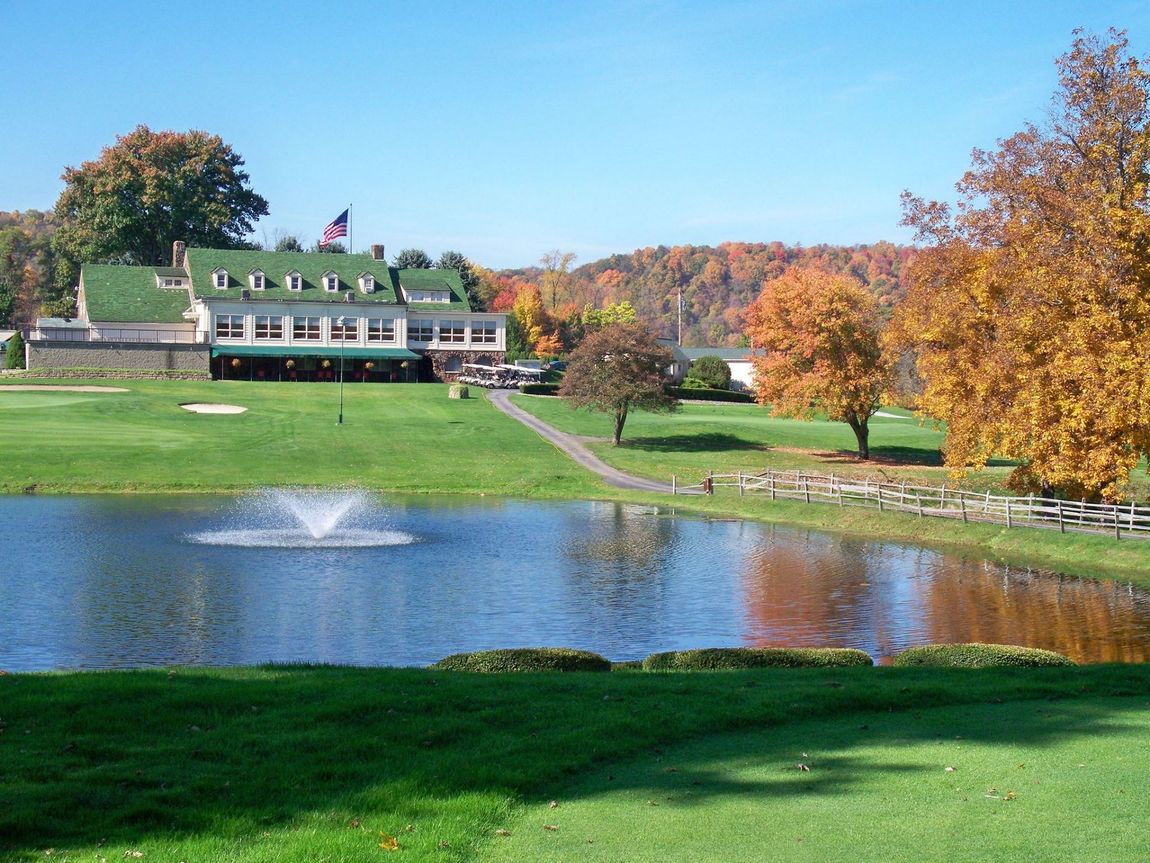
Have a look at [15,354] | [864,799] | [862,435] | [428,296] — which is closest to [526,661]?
[864,799]

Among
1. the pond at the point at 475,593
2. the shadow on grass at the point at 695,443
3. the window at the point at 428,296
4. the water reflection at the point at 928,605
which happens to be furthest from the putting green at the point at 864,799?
the window at the point at 428,296

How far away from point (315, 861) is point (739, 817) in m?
3.08

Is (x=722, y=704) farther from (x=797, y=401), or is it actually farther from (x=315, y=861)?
(x=797, y=401)

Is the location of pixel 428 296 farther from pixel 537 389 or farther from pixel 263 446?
pixel 263 446

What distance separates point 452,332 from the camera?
303ft

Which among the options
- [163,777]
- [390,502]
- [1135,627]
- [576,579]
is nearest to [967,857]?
[163,777]

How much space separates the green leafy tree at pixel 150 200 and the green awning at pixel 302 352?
96.4 feet

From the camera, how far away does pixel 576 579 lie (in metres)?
28.8

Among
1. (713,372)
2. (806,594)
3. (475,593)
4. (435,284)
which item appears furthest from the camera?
(713,372)

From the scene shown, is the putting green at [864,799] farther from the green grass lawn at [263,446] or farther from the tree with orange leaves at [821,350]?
the tree with orange leaves at [821,350]

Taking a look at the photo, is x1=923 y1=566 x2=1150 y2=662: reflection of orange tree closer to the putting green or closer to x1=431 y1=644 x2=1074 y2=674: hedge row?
x1=431 y1=644 x2=1074 y2=674: hedge row

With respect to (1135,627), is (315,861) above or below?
above

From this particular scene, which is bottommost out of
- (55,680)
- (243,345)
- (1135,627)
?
(1135,627)

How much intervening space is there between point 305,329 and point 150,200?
30755 millimetres
